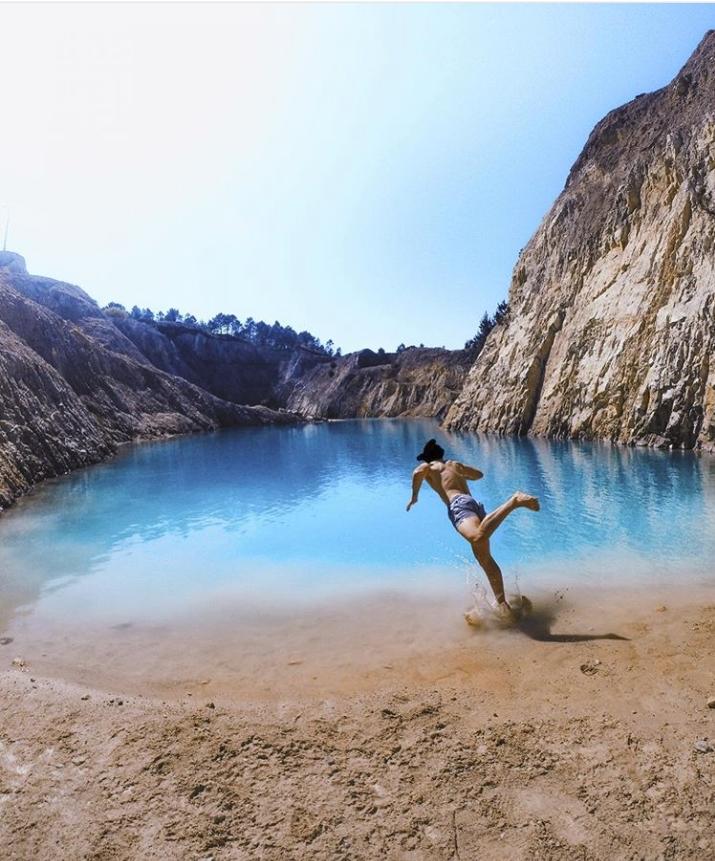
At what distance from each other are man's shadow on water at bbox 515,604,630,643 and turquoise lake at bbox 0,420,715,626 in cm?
122

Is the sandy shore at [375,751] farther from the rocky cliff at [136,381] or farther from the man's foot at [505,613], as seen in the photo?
the rocky cliff at [136,381]

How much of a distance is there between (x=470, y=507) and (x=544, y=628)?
1.46 metres

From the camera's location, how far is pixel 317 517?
12.4 meters

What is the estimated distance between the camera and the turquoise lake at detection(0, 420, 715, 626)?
282 inches

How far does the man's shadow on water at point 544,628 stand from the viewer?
4773 millimetres

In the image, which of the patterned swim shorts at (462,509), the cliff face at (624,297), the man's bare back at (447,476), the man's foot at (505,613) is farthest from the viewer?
the cliff face at (624,297)

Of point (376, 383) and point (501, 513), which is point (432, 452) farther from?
point (376, 383)

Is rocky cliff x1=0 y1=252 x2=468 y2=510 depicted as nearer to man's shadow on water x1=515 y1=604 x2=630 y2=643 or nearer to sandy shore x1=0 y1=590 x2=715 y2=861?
sandy shore x1=0 y1=590 x2=715 y2=861

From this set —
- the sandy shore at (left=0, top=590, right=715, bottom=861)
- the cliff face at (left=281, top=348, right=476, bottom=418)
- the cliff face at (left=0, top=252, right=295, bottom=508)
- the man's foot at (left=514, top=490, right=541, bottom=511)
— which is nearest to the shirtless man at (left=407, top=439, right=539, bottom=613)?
the man's foot at (left=514, top=490, right=541, bottom=511)

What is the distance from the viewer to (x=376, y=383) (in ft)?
253

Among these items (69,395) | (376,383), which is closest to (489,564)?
(69,395)

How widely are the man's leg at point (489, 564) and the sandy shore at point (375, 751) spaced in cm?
60

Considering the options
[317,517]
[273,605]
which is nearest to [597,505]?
[317,517]

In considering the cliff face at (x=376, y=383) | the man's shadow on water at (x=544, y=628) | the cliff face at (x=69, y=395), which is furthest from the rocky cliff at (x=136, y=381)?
the man's shadow on water at (x=544, y=628)
